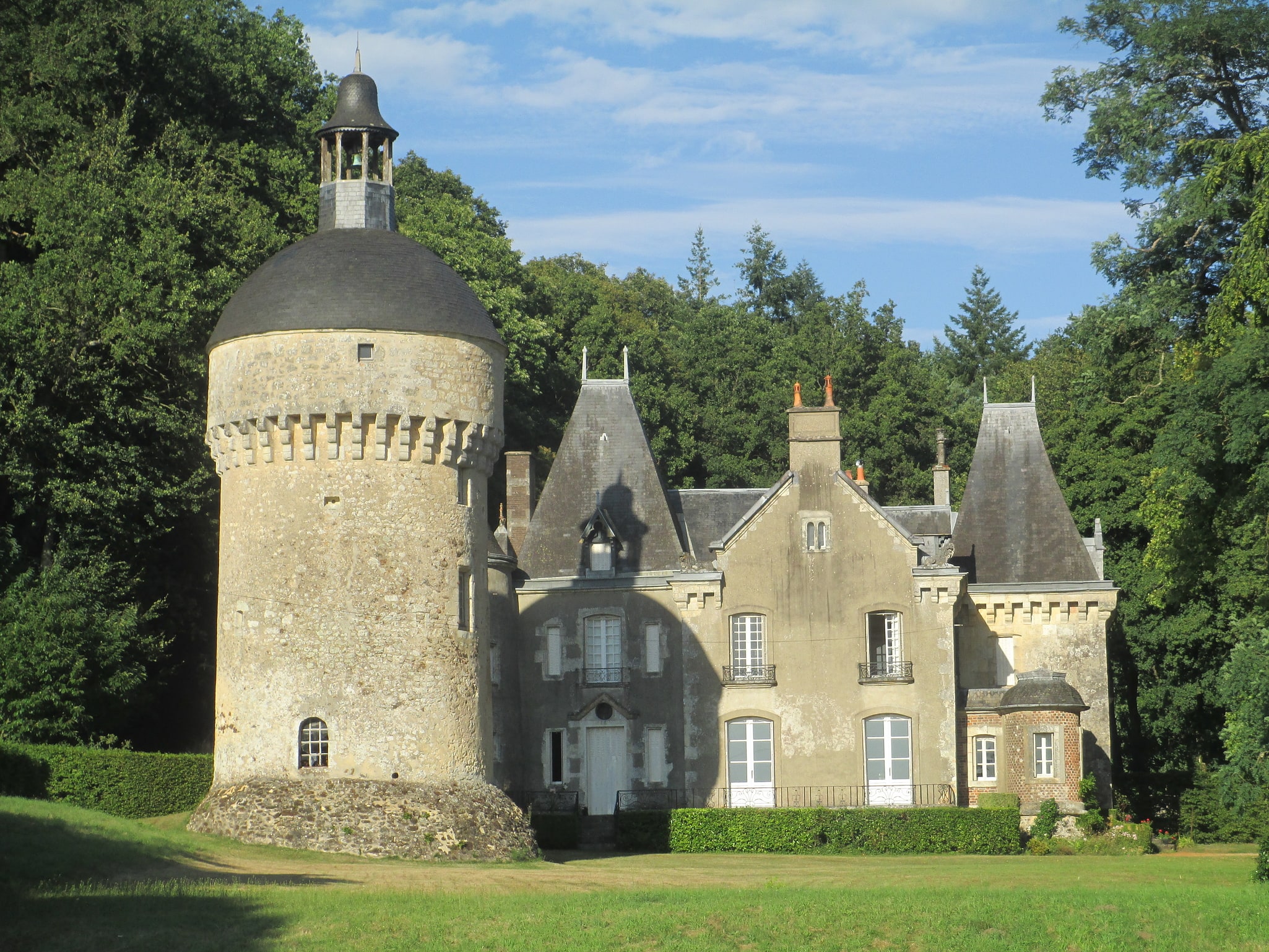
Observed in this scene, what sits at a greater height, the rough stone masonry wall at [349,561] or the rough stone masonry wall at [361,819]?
the rough stone masonry wall at [349,561]

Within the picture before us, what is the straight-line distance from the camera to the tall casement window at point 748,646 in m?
34.9

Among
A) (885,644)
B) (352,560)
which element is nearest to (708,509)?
(885,644)

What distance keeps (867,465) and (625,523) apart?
50.0 ft

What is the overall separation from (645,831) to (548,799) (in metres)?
3.72

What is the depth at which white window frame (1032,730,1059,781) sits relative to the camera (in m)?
33.1

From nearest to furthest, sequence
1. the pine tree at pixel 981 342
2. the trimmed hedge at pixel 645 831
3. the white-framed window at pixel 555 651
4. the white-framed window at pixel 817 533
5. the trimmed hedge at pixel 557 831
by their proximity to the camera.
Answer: the trimmed hedge at pixel 645 831 → the trimmed hedge at pixel 557 831 → the white-framed window at pixel 817 533 → the white-framed window at pixel 555 651 → the pine tree at pixel 981 342

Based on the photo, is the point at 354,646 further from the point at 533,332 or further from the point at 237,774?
the point at 533,332

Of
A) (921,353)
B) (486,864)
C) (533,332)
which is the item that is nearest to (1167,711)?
(533,332)

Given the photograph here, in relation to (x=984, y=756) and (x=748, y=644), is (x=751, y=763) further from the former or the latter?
(x=984, y=756)

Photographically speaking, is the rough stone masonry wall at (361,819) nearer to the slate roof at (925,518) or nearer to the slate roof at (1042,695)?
the slate roof at (1042,695)

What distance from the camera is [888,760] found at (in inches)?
1348

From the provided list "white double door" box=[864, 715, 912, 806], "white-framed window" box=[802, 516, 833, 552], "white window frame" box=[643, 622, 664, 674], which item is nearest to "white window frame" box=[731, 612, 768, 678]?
"white window frame" box=[643, 622, 664, 674]

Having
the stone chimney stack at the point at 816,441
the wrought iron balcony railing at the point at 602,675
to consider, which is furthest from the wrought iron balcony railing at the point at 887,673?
the wrought iron balcony railing at the point at 602,675

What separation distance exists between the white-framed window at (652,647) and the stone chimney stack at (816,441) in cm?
441
